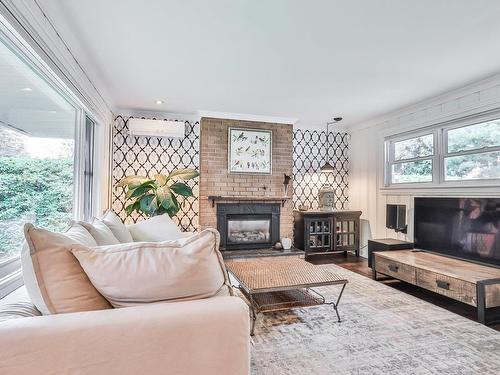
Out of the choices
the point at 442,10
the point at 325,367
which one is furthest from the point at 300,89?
the point at 325,367

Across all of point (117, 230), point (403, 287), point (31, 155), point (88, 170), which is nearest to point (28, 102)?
point (31, 155)

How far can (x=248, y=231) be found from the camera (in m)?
4.89

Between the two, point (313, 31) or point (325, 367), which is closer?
point (325, 367)

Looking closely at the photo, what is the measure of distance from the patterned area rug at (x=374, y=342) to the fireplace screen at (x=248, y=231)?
7.15 ft

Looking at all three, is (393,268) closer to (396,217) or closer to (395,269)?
(395,269)

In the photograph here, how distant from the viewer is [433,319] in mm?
2551

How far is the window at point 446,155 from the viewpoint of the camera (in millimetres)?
3393

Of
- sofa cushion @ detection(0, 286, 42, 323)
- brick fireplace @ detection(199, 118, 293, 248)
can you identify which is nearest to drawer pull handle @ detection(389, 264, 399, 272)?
brick fireplace @ detection(199, 118, 293, 248)

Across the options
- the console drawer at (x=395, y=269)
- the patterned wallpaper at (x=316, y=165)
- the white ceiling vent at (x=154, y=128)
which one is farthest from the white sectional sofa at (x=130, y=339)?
the patterned wallpaper at (x=316, y=165)

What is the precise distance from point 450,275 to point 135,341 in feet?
9.47

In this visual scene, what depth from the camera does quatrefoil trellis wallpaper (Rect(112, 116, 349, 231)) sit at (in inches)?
182

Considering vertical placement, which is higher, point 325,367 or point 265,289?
point 265,289

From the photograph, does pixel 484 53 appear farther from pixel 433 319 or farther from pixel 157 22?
pixel 157 22

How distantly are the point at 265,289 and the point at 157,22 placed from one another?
215cm
